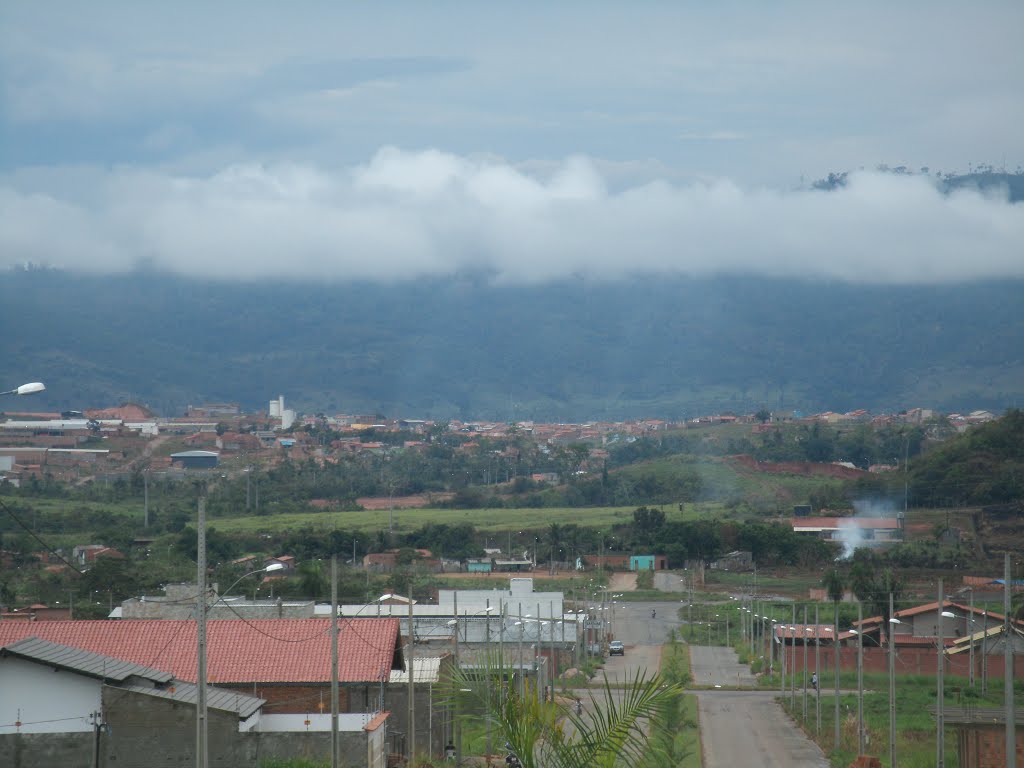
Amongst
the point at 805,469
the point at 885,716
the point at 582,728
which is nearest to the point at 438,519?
the point at 805,469

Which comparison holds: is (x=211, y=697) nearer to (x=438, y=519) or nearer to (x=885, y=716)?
(x=885, y=716)

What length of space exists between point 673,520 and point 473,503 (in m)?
32.3

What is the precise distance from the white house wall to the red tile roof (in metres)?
6.79

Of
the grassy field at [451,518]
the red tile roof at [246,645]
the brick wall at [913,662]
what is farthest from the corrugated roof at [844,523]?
the red tile roof at [246,645]

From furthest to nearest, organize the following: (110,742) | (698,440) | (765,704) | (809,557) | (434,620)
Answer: (698,440), (809,557), (434,620), (765,704), (110,742)

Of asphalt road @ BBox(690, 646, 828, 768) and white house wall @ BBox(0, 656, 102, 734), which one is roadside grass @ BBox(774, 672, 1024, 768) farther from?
white house wall @ BBox(0, 656, 102, 734)

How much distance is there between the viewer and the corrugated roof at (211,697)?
21.9 metres

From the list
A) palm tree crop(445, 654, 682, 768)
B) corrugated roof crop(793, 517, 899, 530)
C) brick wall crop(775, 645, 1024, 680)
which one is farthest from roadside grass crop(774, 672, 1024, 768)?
corrugated roof crop(793, 517, 899, 530)

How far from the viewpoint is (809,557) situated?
81688 mm

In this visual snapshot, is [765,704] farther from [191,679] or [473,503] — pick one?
[473,503]

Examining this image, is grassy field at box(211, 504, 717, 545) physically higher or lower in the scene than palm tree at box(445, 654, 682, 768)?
lower

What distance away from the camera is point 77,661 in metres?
22.3

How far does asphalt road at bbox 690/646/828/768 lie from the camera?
1237 inches

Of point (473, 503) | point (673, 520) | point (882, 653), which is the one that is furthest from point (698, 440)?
point (882, 653)
